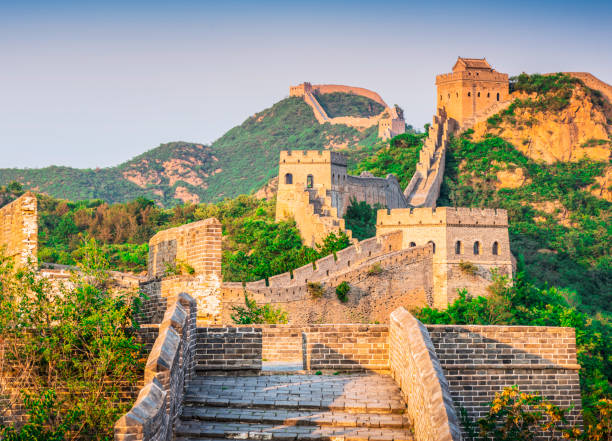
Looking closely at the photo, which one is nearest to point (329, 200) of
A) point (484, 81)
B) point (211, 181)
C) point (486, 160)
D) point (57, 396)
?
point (486, 160)

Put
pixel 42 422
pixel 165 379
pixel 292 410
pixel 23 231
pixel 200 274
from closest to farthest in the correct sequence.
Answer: pixel 165 379 < pixel 292 410 < pixel 42 422 < pixel 200 274 < pixel 23 231

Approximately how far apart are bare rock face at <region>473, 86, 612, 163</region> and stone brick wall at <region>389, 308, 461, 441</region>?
5092 centimetres

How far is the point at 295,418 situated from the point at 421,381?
1.41 meters

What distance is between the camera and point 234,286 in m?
27.4

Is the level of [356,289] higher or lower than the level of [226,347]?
higher

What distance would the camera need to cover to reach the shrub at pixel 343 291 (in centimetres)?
2980

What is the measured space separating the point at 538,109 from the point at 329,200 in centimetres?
2665

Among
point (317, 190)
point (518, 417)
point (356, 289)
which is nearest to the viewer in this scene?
point (518, 417)

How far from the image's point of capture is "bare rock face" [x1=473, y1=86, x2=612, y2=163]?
60719 millimetres

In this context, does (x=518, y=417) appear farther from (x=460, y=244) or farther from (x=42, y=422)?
(x=460, y=244)

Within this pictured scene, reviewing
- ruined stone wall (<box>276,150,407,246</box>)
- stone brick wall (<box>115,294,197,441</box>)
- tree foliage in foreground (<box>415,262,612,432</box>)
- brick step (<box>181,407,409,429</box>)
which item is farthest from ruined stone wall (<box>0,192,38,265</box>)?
ruined stone wall (<box>276,150,407,246</box>)

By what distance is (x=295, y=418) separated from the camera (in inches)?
366

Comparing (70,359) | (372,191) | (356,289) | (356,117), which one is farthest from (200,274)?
(356,117)

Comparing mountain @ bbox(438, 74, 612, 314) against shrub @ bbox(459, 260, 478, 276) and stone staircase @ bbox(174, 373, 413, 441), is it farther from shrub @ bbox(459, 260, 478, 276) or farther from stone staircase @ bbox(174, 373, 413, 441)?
stone staircase @ bbox(174, 373, 413, 441)
